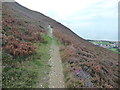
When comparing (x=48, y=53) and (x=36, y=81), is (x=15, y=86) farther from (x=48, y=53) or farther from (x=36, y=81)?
(x=48, y=53)

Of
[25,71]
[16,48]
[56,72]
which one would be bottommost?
[56,72]

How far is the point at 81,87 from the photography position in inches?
516

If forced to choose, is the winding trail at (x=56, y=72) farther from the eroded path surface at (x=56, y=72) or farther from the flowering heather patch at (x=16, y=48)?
the flowering heather patch at (x=16, y=48)

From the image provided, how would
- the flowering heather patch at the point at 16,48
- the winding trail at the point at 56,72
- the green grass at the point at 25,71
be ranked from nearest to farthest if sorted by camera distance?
the green grass at the point at 25,71 → the winding trail at the point at 56,72 → the flowering heather patch at the point at 16,48

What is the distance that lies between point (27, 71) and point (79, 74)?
4737mm

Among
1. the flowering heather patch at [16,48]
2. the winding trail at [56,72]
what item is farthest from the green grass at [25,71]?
the flowering heather patch at [16,48]

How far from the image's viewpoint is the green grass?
12.8 metres

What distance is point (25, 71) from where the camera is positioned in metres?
14.5

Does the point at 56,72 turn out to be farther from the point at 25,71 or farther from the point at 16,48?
the point at 16,48

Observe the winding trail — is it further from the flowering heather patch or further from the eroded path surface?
the flowering heather patch

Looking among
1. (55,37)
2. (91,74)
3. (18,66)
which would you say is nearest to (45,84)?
(18,66)

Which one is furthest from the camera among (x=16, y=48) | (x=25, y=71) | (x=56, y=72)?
(x=16, y=48)

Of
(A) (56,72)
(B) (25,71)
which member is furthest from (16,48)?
(A) (56,72)

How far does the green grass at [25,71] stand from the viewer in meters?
12.8
